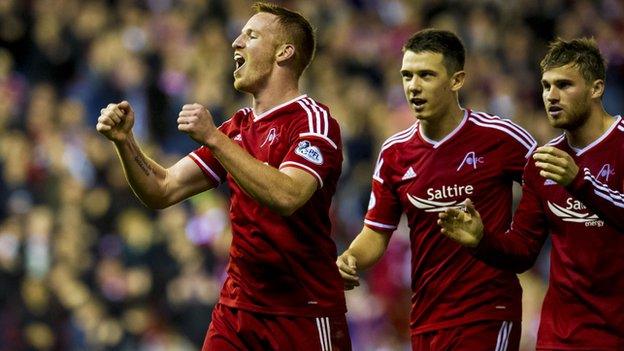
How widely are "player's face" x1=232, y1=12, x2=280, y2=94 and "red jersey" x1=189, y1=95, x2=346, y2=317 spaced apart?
0.23m

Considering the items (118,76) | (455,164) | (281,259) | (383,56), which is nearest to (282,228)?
(281,259)

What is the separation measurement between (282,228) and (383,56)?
401 inches

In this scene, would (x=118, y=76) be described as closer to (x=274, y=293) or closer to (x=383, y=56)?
(x=383, y=56)

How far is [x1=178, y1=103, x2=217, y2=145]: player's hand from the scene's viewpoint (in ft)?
22.2

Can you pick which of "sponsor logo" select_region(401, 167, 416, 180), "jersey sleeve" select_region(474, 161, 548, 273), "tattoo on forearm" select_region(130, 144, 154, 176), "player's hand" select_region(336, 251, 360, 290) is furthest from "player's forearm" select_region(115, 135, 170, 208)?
"jersey sleeve" select_region(474, 161, 548, 273)

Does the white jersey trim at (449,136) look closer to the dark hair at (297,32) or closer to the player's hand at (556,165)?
the dark hair at (297,32)

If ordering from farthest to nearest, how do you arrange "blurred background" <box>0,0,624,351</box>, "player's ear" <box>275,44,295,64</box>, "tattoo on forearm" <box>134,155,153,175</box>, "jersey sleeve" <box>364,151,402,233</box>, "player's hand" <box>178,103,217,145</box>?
1. "blurred background" <box>0,0,624,351</box>
2. "jersey sleeve" <box>364,151,402,233</box>
3. "player's ear" <box>275,44,295,64</box>
4. "tattoo on forearm" <box>134,155,153,175</box>
5. "player's hand" <box>178,103,217,145</box>

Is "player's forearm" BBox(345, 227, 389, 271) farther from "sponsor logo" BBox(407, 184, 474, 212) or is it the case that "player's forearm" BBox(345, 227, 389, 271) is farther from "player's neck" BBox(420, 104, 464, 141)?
"player's neck" BBox(420, 104, 464, 141)

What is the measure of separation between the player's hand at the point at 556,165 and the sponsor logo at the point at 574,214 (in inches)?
20.2

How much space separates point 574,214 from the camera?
24.1 ft

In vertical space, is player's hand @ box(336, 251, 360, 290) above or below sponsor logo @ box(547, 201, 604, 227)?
below

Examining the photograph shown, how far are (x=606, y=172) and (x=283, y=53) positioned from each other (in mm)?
1700

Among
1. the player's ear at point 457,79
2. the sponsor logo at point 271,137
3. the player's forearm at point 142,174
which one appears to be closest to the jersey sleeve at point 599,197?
the player's ear at point 457,79

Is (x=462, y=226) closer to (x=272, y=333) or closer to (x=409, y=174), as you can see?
(x=409, y=174)
